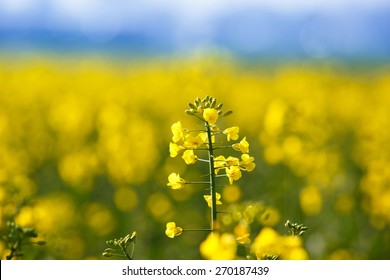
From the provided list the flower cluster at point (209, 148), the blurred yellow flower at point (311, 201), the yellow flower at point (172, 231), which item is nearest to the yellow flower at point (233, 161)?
the flower cluster at point (209, 148)

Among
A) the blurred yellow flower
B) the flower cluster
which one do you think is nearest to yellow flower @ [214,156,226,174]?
the flower cluster

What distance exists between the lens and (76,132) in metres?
6.36

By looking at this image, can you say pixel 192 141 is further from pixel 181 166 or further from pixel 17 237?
pixel 181 166

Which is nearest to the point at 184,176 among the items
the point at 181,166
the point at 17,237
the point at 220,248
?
the point at 181,166

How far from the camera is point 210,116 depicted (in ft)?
6.95

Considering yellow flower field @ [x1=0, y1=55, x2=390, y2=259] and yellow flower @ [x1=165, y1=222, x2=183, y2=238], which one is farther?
yellow flower field @ [x1=0, y1=55, x2=390, y2=259]

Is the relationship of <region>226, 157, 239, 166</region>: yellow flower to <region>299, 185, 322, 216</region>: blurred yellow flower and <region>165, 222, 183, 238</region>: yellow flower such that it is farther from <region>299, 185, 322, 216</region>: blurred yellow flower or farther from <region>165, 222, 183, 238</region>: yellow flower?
<region>299, 185, 322, 216</region>: blurred yellow flower

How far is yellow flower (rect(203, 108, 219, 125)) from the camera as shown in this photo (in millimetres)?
2115

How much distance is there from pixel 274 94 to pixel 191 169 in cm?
348

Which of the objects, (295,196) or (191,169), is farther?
(191,169)
